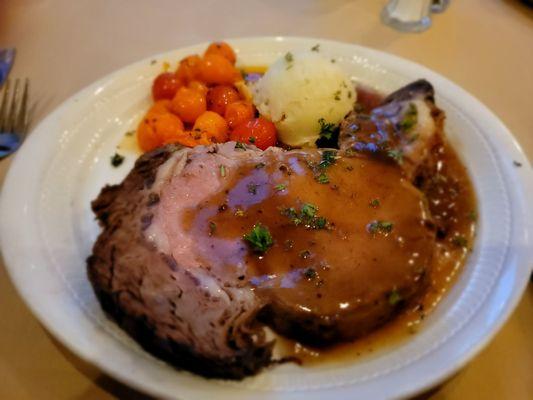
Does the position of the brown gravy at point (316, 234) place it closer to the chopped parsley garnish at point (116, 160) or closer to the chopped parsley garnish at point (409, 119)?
the chopped parsley garnish at point (409, 119)

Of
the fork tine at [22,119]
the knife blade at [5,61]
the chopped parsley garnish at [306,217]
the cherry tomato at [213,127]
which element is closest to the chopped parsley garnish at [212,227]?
the chopped parsley garnish at [306,217]

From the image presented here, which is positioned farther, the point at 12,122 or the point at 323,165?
the point at 12,122

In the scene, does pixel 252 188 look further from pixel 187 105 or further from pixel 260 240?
pixel 187 105

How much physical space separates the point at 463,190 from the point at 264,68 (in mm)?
1566

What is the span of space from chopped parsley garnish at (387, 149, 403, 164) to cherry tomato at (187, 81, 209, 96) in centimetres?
129

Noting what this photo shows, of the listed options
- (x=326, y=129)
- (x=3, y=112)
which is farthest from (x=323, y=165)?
(x=3, y=112)

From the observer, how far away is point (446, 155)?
104 inches

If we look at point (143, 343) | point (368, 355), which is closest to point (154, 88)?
point (143, 343)

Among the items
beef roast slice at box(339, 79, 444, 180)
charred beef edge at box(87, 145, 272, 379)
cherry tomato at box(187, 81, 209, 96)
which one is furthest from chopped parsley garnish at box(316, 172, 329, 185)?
cherry tomato at box(187, 81, 209, 96)

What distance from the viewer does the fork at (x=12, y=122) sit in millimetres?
2852

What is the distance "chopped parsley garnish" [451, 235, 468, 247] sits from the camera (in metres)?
2.24

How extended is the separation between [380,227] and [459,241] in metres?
0.52

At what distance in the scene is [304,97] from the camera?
2797 millimetres

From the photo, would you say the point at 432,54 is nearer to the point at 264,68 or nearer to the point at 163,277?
A: the point at 264,68
